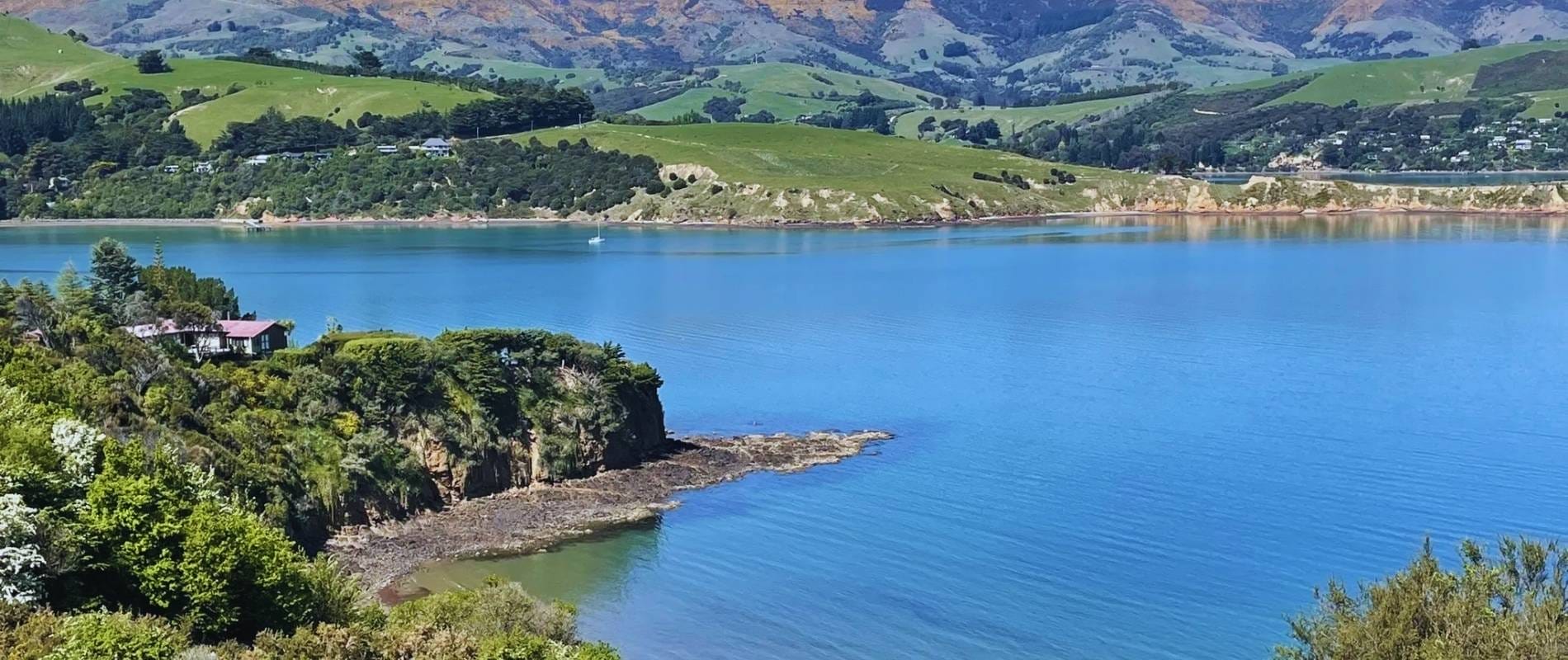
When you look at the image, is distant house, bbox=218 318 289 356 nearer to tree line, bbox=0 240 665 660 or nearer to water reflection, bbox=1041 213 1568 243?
tree line, bbox=0 240 665 660

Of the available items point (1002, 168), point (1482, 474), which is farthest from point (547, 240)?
point (1482, 474)

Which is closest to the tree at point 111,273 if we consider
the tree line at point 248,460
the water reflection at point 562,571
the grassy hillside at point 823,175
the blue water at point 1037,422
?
the tree line at point 248,460

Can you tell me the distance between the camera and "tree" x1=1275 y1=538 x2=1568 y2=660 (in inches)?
861

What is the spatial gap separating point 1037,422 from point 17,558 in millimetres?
36191

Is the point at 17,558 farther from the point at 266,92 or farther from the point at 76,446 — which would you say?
the point at 266,92

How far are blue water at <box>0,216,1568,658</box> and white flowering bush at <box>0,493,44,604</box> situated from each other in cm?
1203

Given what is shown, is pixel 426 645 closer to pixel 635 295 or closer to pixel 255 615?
pixel 255 615

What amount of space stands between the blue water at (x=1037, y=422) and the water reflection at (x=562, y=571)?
Answer: 0.13 m

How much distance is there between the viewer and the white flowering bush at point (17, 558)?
2277 centimetres

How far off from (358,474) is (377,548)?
2700mm

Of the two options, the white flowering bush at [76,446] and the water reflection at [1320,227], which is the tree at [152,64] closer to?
the water reflection at [1320,227]

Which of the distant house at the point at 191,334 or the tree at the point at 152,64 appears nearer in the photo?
the distant house at the point at 191,334

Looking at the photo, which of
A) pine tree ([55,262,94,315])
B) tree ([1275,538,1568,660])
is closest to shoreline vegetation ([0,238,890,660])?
pine tree ([55,262,94,315])

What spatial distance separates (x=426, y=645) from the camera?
23.0 metres
